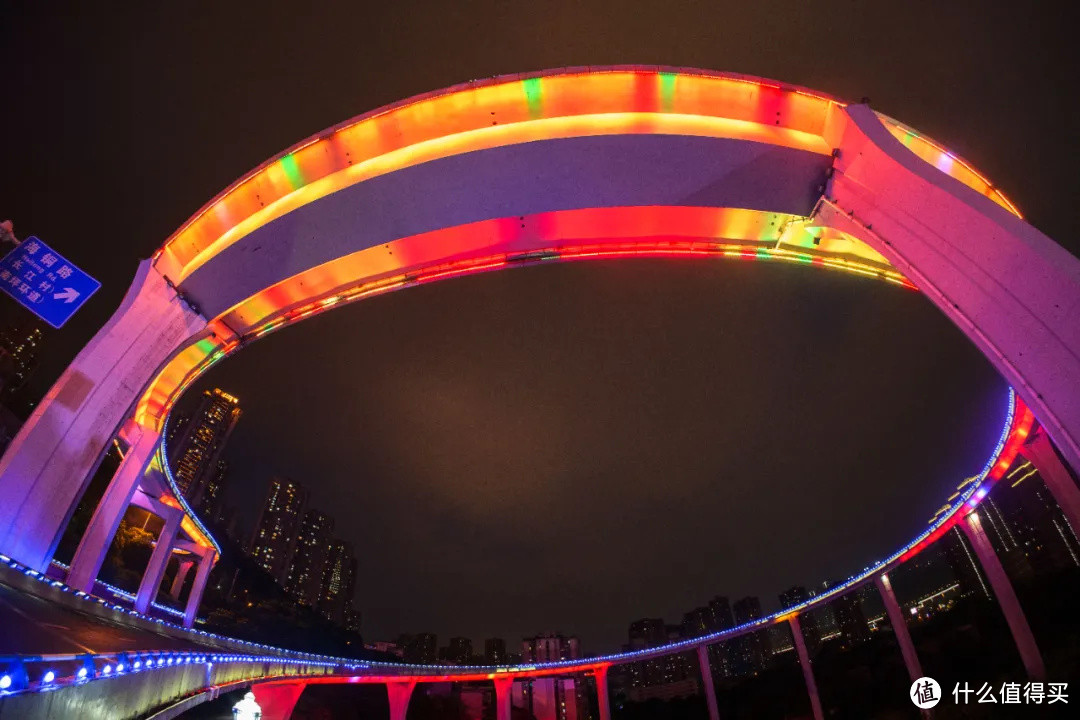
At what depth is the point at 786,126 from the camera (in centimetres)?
976

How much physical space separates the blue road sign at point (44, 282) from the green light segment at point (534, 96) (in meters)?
9.67

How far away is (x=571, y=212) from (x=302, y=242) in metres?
5.83

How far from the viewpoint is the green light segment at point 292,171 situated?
1138 centimetres

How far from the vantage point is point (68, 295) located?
36.3 feet

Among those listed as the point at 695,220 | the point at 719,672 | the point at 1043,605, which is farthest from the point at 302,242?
the point at 719,672

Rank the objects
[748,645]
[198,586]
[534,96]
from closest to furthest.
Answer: [534,96] → [198,586] → [748,645]

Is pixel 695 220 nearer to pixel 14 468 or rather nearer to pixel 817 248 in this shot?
pixel 817 248

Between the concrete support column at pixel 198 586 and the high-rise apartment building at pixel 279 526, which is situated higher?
the high-rise apartment building at pixel 279 526

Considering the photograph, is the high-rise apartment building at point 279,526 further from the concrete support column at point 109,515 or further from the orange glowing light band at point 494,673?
the concrete support column at point 109,515

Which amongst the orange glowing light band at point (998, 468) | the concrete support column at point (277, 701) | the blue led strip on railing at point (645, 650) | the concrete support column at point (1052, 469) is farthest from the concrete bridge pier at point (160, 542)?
the concrete support column at point (1052, 469)

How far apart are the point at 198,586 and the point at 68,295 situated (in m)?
19.5

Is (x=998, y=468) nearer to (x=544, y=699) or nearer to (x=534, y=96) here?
(x=534, y=96)

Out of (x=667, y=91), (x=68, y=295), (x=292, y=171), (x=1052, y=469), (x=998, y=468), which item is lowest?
(x=1052, y=469)

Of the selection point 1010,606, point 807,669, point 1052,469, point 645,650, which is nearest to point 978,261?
point 1052,469
